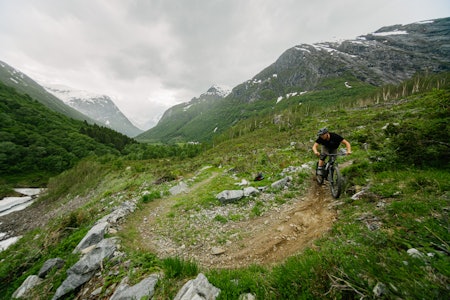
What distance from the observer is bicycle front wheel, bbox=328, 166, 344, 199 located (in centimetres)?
730

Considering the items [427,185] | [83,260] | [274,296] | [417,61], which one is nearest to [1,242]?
[83,260]

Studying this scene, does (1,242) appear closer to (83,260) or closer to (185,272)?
(83,260)

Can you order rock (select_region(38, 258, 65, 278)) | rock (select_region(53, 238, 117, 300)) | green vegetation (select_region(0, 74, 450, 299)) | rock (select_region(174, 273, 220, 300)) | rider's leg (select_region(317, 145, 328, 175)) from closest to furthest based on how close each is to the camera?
green vegetation (select_region(0, 74, 450, 299)) < rock (select_region(174, 273, 220, 300)) < rock (select_region(53, 238, 117, 300)) < rock (select_region(38, 258, 65, 278)) < rider's leg (select_region(317, 145, 328, 175))

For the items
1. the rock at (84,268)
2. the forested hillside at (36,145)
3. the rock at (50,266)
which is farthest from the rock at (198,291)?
the forested hillside at (36,145)

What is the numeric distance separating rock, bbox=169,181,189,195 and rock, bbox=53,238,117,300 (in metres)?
7.47

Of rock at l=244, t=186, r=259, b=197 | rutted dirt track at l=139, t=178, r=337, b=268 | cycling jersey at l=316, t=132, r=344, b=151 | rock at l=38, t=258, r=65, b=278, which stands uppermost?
cycling jersey at l=316, t=132, r=344, b=151

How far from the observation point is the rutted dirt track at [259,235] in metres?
5.62

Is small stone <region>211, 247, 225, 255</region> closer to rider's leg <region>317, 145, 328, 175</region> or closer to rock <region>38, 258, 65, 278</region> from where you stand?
rock <region>38, 258, 65, 278</region>

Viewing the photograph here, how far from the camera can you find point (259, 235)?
6668mm

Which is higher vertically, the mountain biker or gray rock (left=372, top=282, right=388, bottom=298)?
the mountain biker

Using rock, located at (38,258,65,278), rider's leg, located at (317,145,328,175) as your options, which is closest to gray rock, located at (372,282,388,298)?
rider's leg, located at (317,145,328,175)

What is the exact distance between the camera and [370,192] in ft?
20.2

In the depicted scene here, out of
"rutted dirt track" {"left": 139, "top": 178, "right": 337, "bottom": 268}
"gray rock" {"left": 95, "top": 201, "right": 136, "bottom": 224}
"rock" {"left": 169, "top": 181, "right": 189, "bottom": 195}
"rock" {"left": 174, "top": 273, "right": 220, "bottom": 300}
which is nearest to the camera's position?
"rock" {"left": 174, "top": 273, "right": 220, "bottom": 300}

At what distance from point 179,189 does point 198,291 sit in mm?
11027
